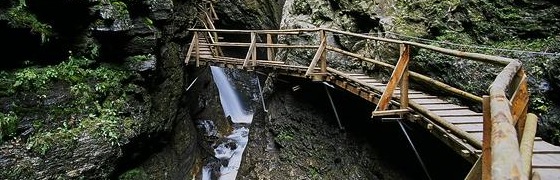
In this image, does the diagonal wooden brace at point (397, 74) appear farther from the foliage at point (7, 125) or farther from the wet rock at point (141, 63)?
the foliage at point (7, 125)

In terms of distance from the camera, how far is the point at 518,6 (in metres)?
7.09

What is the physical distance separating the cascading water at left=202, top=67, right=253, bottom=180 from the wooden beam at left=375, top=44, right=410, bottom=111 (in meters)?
7.21

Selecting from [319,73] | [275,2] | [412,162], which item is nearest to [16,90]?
[319,73]

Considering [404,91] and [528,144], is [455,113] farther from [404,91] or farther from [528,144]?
[528,144]

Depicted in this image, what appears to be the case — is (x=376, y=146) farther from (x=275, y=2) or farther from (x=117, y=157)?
(x=275, y=2)

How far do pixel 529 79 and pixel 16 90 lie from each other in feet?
26.6

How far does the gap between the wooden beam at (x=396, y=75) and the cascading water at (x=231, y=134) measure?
7210 millimetres

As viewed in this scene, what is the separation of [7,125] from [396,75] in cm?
598

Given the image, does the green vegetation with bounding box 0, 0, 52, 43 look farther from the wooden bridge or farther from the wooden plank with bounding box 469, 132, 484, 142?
the wooden plank with bounding box 469, 132, 484, 142

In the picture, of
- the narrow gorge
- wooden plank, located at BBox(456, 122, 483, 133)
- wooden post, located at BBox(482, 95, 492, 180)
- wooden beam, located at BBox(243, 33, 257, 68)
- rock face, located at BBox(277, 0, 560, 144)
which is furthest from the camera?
wooden beam, located at BBox(243, 33, 257, 68)

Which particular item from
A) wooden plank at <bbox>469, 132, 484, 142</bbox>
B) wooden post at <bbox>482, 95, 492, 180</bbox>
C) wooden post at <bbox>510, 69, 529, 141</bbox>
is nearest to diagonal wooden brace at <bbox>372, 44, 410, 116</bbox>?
wooden plank at <bbox>469, 132, 484, 142</bbox>

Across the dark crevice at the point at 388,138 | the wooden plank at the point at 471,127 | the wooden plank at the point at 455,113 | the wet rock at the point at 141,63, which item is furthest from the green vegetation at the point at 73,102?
the wooden plank at the point at 471,127

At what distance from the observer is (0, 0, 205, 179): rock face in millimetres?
6316

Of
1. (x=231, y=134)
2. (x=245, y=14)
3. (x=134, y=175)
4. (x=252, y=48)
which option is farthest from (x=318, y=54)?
(x=245, y=14)
